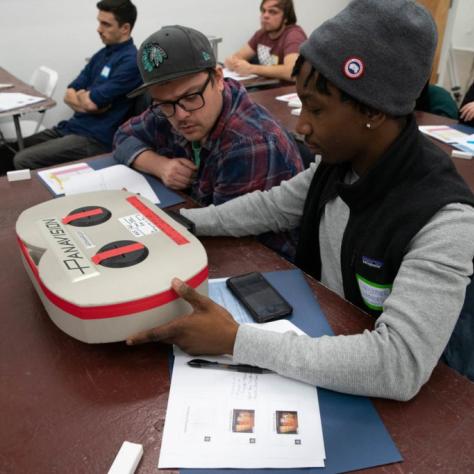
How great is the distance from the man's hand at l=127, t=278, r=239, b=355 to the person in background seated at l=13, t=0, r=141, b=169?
7.42ft

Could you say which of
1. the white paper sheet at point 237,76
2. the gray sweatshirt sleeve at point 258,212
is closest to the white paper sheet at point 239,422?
the gray sweatshirt sleeve at point 258,212

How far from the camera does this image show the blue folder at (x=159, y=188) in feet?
4.48

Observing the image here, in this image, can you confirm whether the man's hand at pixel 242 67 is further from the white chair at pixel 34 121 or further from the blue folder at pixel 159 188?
the blue folder at pixel 159 188

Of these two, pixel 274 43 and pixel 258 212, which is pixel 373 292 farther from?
pixel 274 43

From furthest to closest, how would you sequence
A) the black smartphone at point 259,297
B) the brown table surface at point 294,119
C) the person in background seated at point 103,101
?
the person in background seated at point 103,101, the brown table surface at point 294,119, the black smartphone at point 259,297

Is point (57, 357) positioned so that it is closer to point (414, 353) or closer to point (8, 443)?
point (8, 443)

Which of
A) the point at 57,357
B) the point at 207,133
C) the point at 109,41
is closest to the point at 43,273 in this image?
the point at 57,357

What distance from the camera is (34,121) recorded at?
3.46m

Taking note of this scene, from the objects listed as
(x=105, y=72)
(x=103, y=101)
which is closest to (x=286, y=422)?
(x=103, y=101)

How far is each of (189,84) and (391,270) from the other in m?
0.71

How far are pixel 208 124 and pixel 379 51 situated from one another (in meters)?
0.63

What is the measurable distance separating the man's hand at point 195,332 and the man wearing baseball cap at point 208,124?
58 centimetres

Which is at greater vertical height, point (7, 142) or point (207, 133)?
point (207, 133)

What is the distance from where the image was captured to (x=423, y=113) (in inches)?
91.3
